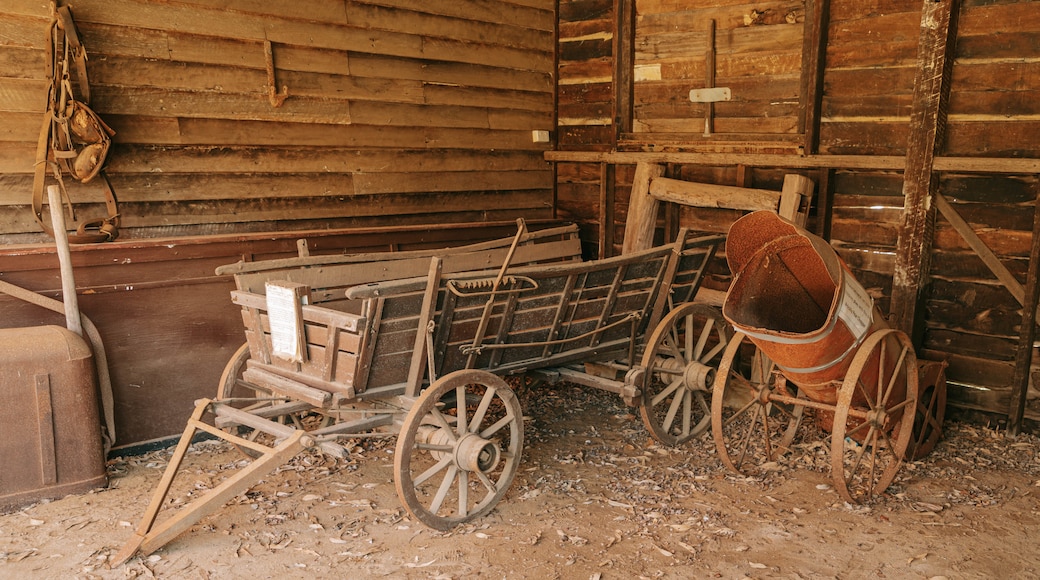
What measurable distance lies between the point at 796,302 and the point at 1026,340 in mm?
1775

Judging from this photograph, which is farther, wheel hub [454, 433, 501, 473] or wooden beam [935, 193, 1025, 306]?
wooden beam [935, 193, 1025, 306]

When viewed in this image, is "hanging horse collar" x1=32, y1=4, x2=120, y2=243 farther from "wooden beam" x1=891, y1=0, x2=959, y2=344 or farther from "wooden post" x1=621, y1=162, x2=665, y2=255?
"wooden beam" x1=891, y1=0, x2=959, y2=344

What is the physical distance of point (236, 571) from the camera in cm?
372

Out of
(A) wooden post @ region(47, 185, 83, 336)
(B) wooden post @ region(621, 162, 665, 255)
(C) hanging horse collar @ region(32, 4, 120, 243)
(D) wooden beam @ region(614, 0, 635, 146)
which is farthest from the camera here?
(D) wooden beam @ region(614, 0, 635, 146)

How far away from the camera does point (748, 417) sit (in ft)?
19.2

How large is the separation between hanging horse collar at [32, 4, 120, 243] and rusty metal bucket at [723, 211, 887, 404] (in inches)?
150

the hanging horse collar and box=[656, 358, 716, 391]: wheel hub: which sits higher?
the hanging horse collar

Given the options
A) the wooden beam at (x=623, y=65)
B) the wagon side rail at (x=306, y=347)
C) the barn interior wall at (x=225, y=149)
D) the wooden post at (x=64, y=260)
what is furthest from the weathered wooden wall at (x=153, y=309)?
the wooden beam at (x=623, y=65)

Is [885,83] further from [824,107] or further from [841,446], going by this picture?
[841,446]

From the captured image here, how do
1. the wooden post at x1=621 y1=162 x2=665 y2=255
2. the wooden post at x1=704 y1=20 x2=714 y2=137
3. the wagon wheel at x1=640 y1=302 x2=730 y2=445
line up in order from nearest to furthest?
the wagon wheel at x1=640 y1=302 x2=730 y2=445 → the wooden post at x1=704 y1=20 x2=714 y2=137 → the wooden post at x1=621 y1=162 x2=665 y2=255

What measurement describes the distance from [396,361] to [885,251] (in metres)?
3.65

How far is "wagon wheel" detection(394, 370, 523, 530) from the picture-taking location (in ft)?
12.7

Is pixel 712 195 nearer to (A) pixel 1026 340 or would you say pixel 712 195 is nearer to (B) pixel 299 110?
(A) pixel 1026 340

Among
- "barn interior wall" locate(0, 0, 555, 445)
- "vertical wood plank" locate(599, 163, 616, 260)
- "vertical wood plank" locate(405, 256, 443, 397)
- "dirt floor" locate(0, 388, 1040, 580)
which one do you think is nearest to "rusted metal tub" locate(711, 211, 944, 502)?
"dirt floor" locate(0, 388, 1040, 580)
